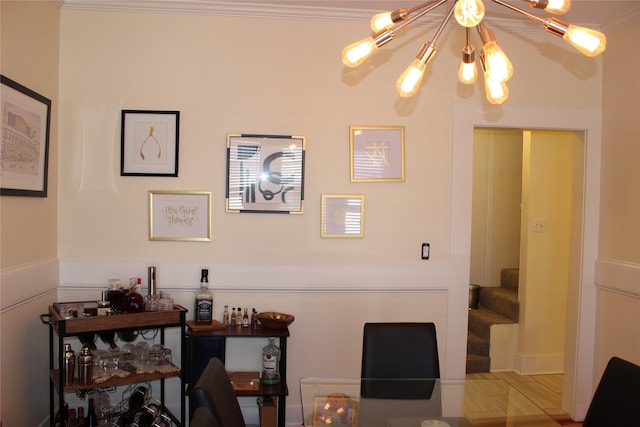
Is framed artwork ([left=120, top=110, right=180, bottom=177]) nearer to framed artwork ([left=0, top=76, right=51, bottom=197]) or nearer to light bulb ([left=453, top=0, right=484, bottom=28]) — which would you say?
framed artwork ([left=0, top=76, right=51, bottom=197])

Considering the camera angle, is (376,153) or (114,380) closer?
(114,380)

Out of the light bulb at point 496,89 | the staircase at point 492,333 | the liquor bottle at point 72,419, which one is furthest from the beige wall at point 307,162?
the light bulb at point 496,89

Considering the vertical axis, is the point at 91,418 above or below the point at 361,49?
below

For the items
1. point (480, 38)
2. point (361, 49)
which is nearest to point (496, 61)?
point (480, 38)

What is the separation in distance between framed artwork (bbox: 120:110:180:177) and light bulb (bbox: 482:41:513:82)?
2.14 metres

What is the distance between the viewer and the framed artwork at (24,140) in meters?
2.43

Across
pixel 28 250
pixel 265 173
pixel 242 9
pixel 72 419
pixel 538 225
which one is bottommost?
pixel 72 419

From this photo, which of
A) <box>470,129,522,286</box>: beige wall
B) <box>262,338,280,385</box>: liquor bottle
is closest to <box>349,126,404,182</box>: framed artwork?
<box>262,338,280,385</box>: liquor bottle

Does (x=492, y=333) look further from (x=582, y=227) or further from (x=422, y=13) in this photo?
(x=422, y=13)

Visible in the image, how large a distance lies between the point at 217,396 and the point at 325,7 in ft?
7.95

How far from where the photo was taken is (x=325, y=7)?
321 centimetres

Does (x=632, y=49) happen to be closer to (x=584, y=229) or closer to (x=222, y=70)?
(x=584, y=229)

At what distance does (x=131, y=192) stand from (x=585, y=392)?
3.22m

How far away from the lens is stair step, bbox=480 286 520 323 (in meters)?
4.57
